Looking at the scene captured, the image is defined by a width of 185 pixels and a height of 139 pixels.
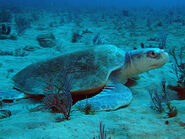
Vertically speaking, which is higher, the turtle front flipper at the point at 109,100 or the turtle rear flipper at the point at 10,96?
the turtle front flipper at the point at 109,100

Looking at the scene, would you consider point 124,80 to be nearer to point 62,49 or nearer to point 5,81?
point 5,81

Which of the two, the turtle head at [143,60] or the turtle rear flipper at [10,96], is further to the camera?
the turtle head at [143,60]

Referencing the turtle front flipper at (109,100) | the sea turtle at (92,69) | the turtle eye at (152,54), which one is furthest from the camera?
the turtle eye at (152,54)

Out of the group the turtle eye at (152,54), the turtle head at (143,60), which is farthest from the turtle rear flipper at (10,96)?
the turtle eye at (152,54)

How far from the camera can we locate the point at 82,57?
114 inches

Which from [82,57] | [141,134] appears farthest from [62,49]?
[141,134]

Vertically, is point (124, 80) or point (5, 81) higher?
point (124, 80)

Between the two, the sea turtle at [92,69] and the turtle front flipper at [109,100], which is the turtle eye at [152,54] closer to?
the sea turtle at [92,69]

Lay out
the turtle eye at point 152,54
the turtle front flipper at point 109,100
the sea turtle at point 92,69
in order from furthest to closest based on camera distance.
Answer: the turtle eye at point 152,54 → the sea turtle at point 92,69 → the turtle front flipper at point 109,100

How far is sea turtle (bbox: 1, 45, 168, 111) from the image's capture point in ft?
8.52

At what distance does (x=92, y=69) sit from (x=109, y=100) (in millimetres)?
780

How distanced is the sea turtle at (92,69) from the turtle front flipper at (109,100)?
0.7 inches

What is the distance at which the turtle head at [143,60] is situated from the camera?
2813 millimetres

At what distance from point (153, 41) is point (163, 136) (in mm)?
5937
